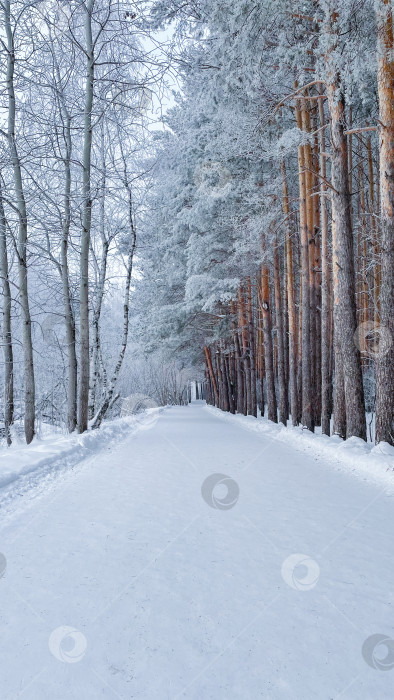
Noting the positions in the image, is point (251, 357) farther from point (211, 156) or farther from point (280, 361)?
point (211, 156)

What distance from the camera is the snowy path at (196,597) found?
1.93m

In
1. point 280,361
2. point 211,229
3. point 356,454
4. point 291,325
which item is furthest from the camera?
point 211,229

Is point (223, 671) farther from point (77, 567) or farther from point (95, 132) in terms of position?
point (95, 132)

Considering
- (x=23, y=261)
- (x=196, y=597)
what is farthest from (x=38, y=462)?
(x=23, y=261)

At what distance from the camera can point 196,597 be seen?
2.62m

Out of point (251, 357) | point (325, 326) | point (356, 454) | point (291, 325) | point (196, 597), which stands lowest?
point (356, 454)

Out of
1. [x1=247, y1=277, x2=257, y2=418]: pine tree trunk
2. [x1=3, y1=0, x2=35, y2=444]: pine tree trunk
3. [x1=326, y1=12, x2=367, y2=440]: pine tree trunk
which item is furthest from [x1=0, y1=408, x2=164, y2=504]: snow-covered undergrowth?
[x1=247, y1=277, x2=257, y2=418]: pine tree trunk

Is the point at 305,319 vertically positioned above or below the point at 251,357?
above

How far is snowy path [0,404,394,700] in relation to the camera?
1928 millimetres

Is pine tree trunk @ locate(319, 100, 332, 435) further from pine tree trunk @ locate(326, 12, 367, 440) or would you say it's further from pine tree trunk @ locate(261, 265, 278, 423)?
pine tree trunk @ locate(261, 265, 278, 423)

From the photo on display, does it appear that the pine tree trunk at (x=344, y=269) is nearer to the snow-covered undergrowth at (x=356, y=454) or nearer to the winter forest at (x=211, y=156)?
the winter forest at (x=211, y=156)

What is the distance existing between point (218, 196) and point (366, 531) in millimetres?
13935

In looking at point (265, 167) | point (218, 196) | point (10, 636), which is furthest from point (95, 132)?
point (10, 636)

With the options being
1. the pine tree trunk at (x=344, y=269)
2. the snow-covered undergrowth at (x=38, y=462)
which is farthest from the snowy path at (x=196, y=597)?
the pine tree trunk at (x=344, y=269)
